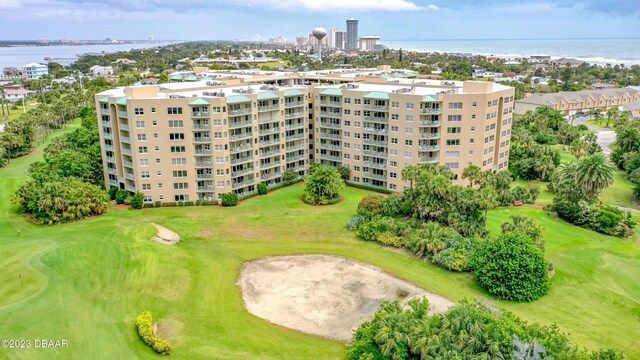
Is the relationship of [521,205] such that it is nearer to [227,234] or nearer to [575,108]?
[227,234]

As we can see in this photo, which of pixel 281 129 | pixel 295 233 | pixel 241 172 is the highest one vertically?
pixel 281 129

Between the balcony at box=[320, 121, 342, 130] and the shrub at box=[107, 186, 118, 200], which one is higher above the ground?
the balcony at box=[320, 121, 342, 130]

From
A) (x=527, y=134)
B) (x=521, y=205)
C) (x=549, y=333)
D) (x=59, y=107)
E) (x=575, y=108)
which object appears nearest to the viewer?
(x=549, y=333)

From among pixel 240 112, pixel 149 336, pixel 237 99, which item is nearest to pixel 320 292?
pixel 149 336

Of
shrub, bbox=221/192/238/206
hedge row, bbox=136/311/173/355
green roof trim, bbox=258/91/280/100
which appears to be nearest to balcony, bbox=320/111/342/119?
green roof trim, bbox=258/91/280/100

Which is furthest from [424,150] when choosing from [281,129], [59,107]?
[59,107]

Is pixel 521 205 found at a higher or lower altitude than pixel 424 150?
lower

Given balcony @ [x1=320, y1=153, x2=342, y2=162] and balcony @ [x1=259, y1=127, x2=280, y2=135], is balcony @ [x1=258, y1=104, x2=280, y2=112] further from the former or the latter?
balcony @ [x1=320, y1=153, x2=342, y2=162]
